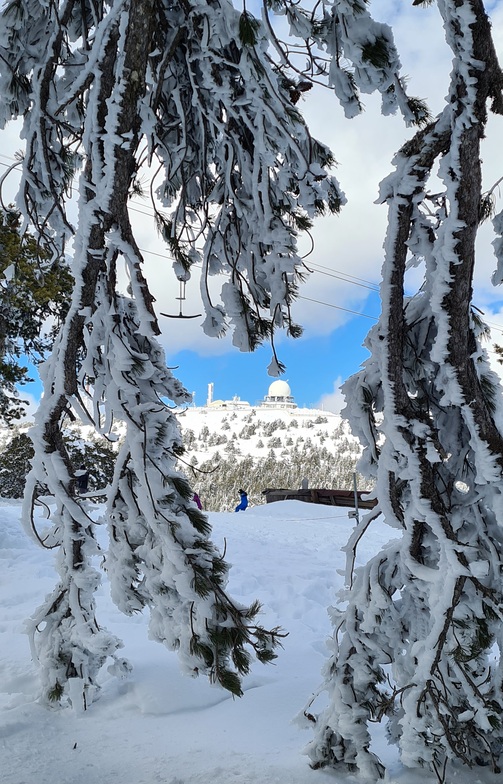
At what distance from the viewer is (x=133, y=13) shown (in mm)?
2502

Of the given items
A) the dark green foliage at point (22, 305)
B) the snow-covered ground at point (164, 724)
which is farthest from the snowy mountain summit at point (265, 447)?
the snow-covered ground at point (164, 724)

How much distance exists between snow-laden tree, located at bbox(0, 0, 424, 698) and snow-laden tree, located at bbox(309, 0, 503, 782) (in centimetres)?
55

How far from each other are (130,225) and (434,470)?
1923 mm

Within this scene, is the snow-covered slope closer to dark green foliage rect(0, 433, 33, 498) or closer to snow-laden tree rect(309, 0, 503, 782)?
dark green foliage rect(0, 433, 33, 498)

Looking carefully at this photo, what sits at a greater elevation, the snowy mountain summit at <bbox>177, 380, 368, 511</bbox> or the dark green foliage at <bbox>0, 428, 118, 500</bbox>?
the snowy mountain summit at <bbox>177, 380, 368, 511</bbox>

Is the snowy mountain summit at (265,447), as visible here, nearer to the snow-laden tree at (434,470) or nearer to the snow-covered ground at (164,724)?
the snow-covered ground at (164,724)

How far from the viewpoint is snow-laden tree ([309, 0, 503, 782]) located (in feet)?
5.70

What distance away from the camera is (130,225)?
2.72 m

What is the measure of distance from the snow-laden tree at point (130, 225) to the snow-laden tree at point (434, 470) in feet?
1.79

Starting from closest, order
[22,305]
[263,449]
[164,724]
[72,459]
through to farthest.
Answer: [164,724], [22,305], [72,459], [263,449]

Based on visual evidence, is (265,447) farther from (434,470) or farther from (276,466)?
(434,470)

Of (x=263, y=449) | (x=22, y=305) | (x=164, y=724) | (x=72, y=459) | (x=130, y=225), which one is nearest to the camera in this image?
(x=130, y=225)

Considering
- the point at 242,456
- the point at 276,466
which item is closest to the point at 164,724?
the point at 276,466

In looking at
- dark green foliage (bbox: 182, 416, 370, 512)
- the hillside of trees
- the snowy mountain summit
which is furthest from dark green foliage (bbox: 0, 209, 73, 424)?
the snowy mountain summit
